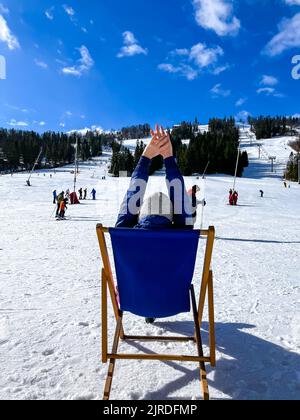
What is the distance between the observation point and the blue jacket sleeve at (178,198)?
310 centimetres

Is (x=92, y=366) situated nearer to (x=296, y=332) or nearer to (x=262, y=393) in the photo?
(x=262, y=393)

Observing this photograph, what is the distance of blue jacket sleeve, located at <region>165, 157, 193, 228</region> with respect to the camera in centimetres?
310

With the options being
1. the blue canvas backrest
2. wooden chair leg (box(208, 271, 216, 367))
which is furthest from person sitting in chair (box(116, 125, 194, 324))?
wooden chair leg (box(208, 271, 216, 367))

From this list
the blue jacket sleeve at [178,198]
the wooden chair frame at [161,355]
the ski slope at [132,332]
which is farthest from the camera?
the blue jacket sleeve at [178,198]

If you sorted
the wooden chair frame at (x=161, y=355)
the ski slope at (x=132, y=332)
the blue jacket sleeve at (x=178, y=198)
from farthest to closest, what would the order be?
the blue jacket sleeve at (x=178, y=198)
the ski slope at (x=132, y=332)
the wooden chair frame at (x=161, y=355)

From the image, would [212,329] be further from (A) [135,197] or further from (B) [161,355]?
(A) [135,197]

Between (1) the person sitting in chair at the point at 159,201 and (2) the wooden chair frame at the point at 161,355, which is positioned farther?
(1) the person sitting in chair at the point at 159,201

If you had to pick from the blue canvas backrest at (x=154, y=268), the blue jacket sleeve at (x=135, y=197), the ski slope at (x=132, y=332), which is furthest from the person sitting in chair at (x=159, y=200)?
the ski slope at (x=132, y=332)

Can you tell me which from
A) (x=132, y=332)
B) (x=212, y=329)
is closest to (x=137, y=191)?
(x=212, y=329)

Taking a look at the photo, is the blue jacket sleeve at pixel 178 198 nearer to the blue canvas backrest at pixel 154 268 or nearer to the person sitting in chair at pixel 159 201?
the person sitting in chair at pixel 159 201

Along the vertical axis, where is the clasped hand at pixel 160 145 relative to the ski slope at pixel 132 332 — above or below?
above

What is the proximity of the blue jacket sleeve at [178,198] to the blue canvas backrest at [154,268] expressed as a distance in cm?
46

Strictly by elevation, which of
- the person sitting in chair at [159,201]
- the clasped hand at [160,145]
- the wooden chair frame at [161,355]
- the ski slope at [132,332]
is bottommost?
the ski slope at [132,332]

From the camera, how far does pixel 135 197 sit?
3.17 metres
